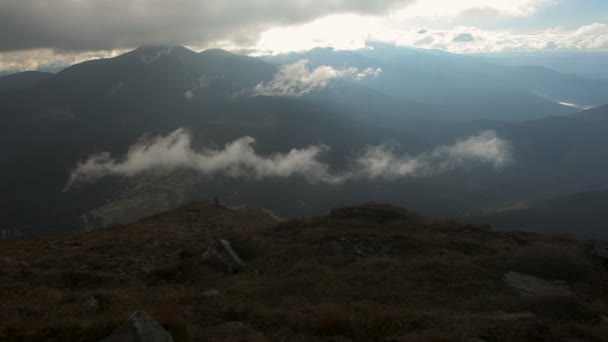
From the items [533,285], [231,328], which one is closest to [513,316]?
[533,285]

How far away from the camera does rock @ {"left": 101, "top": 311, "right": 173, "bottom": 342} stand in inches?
374

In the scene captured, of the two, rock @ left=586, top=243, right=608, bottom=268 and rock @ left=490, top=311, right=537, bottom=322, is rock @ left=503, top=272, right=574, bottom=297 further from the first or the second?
rock @ left=586, top=243, right=608, bottom=268

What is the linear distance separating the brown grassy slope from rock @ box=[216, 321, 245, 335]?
25 cm

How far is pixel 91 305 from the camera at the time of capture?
15.0 meters

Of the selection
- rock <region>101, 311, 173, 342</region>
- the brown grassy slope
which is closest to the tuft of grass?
the brown grassy slope

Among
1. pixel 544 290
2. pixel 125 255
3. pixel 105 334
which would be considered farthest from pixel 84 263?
pixel 544 290

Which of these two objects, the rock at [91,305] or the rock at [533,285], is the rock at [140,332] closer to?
the rock at [91,305]

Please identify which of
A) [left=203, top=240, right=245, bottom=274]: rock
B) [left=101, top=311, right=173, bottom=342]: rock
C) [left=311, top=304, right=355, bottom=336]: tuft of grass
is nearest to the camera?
[left=101, top=311, right=173, bottom=342]: rock

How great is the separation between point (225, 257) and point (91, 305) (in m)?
10.0

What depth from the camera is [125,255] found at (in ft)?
88.1

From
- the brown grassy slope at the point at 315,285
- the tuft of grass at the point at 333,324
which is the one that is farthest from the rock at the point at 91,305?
the tuft of grass at the point at 333,324

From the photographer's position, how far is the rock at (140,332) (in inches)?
374

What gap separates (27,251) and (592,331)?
117 feet

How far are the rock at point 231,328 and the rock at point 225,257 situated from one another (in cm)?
1006
